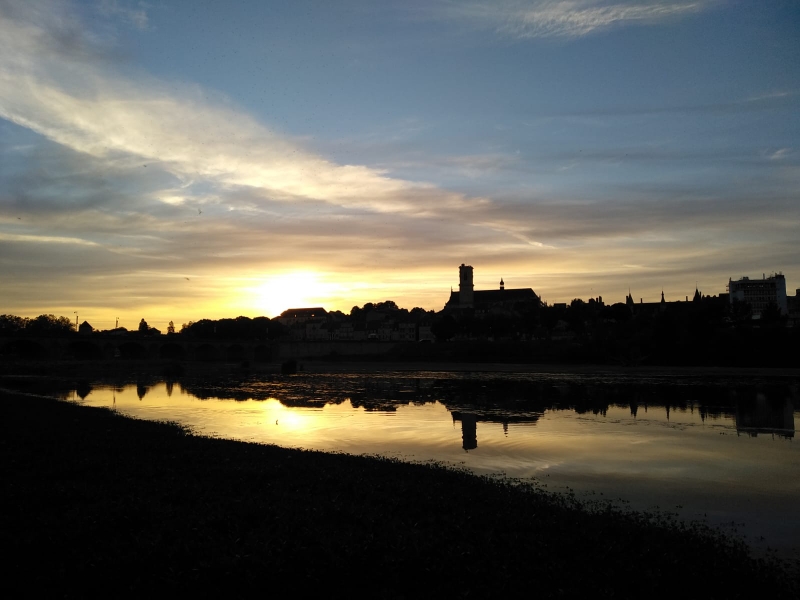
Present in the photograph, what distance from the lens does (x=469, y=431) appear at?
3119cm

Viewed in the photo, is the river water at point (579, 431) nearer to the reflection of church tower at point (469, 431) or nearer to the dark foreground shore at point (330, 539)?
the reflection of church tower at point (469, 431)

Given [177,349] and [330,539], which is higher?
[177,349]

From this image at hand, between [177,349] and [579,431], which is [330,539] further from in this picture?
[177,349]

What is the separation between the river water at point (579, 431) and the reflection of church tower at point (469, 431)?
0.22 ft

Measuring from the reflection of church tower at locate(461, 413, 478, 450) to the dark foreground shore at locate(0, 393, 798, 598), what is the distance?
387 inches

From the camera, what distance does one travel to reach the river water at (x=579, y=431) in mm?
17781

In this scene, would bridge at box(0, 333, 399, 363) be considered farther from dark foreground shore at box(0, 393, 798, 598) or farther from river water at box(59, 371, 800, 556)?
dark foreground shore at box(0, 393, 798, 598)

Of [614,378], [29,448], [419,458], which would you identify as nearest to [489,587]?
[419,458]

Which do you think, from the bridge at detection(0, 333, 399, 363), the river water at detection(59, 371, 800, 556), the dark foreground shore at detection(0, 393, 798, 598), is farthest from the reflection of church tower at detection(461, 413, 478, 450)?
the bridge at detection(0, 333, 399, 363)

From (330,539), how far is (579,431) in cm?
2328

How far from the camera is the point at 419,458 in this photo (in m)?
23.3

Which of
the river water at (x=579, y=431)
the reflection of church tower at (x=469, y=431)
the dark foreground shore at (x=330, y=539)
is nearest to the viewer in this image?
the dark foreground shore at (x=330, y=539)

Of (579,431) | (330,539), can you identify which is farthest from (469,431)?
(330,539)

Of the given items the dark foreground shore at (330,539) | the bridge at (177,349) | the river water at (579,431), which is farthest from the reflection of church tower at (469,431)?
the bridge at (177,349)
